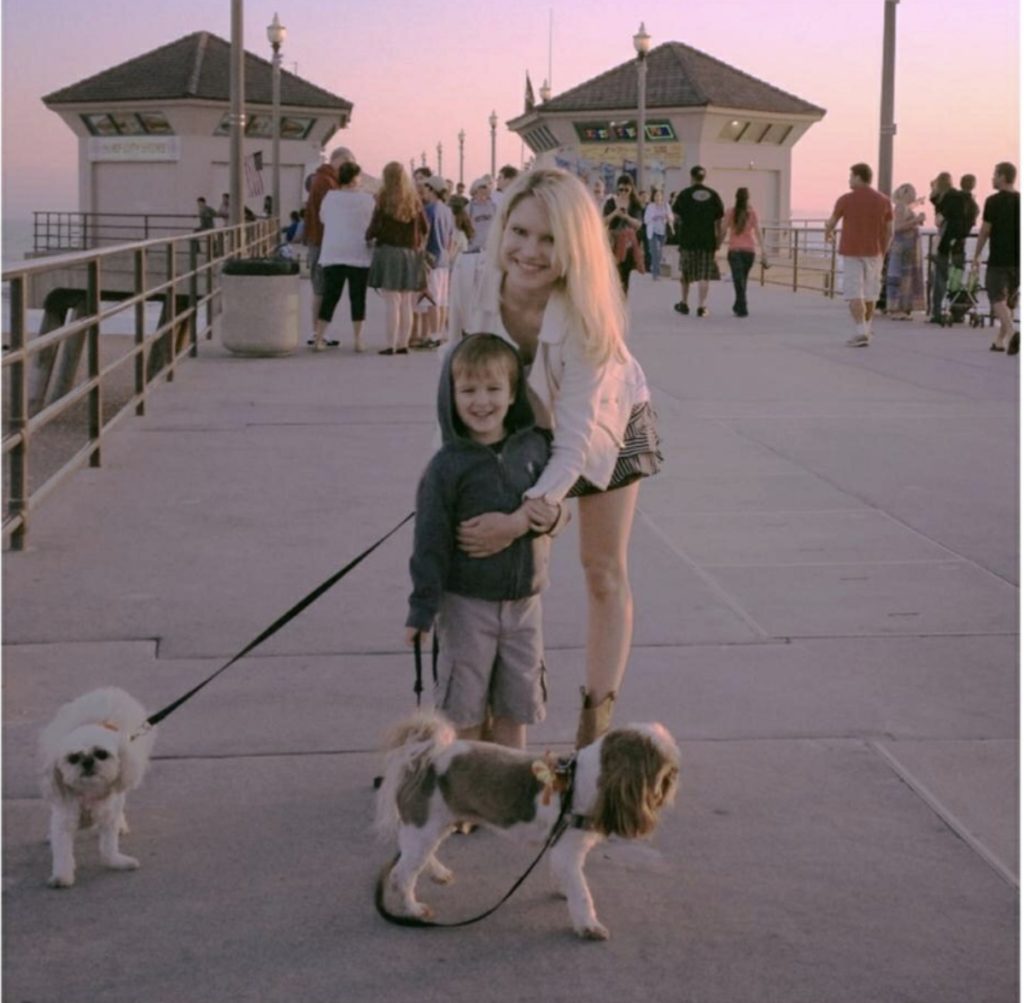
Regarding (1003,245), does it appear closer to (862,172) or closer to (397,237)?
(862,172)

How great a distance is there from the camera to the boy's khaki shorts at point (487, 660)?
4.10 metres

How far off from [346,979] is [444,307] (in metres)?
15.4

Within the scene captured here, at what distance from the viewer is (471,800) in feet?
12.0

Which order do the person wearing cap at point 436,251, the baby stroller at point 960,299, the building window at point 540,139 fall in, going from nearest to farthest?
the person wearing cap at point 436,251
the baby stroller at point 960,299
the building window at point 540,139

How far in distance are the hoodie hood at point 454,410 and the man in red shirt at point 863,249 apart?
535 inches

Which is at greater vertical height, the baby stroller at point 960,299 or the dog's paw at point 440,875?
the baby stroller at point 960,299

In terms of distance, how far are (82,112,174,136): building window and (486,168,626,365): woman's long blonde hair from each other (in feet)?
220

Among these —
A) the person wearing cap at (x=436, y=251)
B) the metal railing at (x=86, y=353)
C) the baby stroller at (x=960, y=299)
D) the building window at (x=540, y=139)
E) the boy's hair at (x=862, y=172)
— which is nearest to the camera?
the metal railing at (x=86, y=353)

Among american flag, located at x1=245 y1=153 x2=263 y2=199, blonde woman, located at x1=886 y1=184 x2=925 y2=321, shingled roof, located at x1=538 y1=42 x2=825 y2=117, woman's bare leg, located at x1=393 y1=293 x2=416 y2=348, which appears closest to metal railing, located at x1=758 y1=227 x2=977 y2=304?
blonde woman, located at x1=886 y1=184 x2=925 y2=321

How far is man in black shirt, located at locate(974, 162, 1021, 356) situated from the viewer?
54.5ft

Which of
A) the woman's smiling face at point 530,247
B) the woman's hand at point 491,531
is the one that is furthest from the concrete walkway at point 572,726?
the woman's smiling face at point 530,247

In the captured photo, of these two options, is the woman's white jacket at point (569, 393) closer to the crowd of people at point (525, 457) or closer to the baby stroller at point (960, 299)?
the crowd of people at point (525, 457)

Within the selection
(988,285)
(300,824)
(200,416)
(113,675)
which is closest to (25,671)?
(113,675)

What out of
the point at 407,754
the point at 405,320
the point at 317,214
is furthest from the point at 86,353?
the point at 407,754
